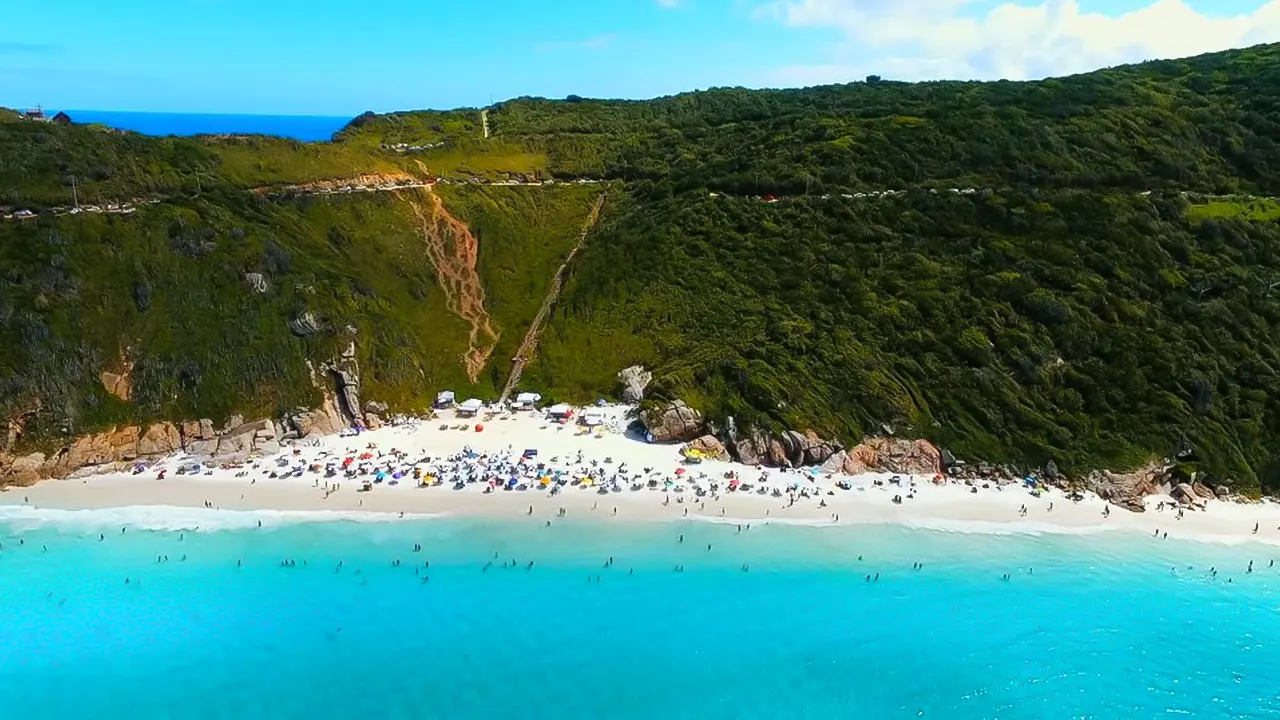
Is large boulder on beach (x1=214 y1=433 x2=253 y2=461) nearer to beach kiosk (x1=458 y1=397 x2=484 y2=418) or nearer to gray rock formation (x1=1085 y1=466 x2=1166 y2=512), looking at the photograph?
beach kiosk (x1=458 y1=397 x2=484 y2=418)

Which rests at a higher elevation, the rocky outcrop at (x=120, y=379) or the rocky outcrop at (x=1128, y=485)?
the rocky outcrop at (x=120, y=379)

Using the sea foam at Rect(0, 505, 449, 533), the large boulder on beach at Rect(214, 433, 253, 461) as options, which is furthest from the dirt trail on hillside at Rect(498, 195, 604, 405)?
the large boulder on beach at Rect(214, 433, 253, 461)

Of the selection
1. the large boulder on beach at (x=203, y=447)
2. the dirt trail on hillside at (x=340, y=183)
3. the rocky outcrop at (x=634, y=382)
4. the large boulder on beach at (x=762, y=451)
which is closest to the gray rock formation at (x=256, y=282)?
the large boulder on beach at (x=203, y=447)

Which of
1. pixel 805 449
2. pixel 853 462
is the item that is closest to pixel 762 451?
pixel 805 449

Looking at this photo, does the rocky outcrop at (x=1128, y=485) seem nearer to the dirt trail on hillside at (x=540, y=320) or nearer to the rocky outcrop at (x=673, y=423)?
the rocky outcrop at (x=673, y=423)

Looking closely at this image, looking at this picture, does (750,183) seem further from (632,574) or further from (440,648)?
(440,648)

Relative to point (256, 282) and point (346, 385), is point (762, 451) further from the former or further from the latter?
point (256, 282)
